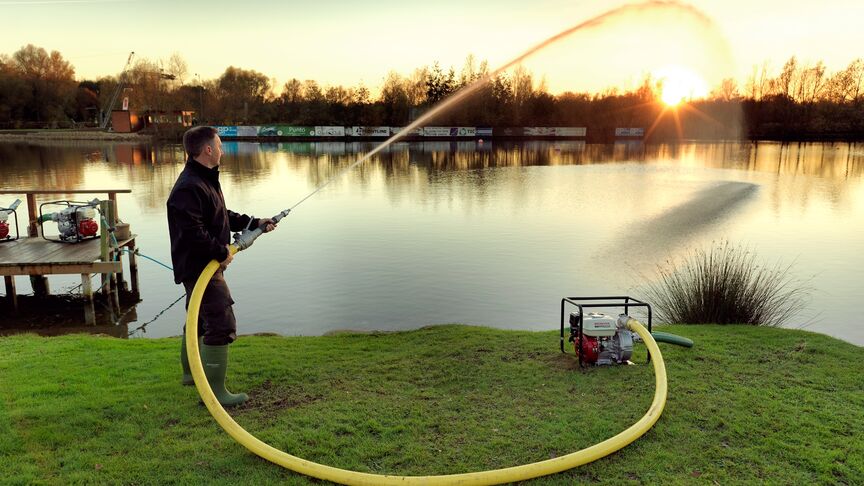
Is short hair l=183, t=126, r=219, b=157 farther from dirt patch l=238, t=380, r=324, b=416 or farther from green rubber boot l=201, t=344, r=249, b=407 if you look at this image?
dirt patch l=238, t=380, r=324, b=416

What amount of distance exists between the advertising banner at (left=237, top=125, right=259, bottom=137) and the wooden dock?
88.9m

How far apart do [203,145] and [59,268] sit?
8.88m

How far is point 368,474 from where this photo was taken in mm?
4016

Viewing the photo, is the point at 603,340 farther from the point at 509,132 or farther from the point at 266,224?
the point at 509,132

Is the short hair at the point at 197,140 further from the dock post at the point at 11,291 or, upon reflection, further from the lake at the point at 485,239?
the dock post at the point at 11,291

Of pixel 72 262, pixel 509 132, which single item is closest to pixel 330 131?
pixel 509 132

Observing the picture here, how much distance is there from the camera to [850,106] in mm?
103250

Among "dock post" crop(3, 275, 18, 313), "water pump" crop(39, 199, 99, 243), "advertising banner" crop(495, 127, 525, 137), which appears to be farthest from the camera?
"advertising banner" crop(495, 127, 525, 137)

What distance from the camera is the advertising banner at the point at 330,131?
99.0 metres

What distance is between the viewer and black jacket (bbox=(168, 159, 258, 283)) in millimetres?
4754

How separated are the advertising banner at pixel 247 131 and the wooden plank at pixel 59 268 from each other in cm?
9275

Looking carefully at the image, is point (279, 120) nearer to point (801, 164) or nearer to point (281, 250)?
point (801, 164)

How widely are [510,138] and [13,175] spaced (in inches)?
3045

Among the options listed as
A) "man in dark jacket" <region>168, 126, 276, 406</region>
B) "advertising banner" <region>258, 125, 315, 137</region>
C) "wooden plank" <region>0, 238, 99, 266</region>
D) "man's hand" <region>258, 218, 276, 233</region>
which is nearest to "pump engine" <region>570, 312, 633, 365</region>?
"man's hand" <region>258, 218, 276, 233</region>
